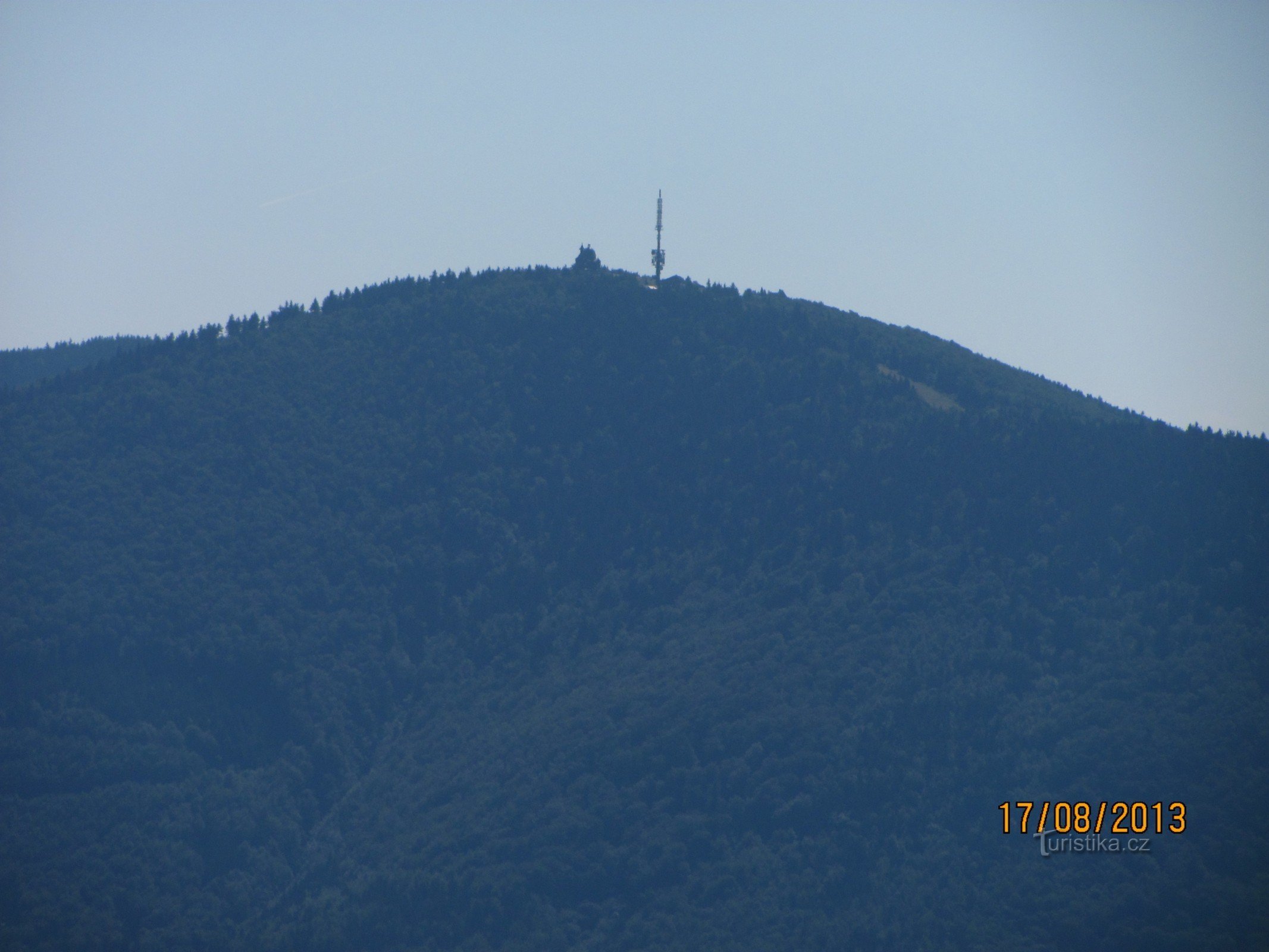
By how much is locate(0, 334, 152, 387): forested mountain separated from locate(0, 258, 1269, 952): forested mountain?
8805 millimetres

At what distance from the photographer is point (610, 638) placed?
6425cm

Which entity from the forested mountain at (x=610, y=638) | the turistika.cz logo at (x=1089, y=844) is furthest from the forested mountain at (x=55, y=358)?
the turistika.cz logo at (x=1089, y=844)

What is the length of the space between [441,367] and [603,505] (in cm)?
1353

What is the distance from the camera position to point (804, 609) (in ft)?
199

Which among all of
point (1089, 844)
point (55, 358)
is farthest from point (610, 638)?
point (55, 358)

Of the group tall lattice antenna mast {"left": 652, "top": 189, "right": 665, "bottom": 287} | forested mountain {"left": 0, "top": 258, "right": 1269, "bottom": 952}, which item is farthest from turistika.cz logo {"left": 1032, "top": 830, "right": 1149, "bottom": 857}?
tall lattice antenna mast {"left": 652, "top": 189, "right": 665, "bottom": 287}

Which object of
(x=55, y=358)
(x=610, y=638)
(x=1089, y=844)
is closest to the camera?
(x=1089, y=844)

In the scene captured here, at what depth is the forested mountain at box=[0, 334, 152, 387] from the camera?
8631 centimetres

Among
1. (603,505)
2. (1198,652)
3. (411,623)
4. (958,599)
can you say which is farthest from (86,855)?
(1198,652)

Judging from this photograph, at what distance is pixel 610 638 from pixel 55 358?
165 ft

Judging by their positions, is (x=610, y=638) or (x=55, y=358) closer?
(x=610, y=638)

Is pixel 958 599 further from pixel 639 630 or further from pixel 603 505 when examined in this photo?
pixel 603 505

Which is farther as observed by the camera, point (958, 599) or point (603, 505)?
point (603, 505)

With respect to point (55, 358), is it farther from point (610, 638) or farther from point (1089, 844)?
point (1089, 844)
